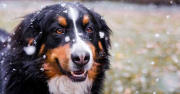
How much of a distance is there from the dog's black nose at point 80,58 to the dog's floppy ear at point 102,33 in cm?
66

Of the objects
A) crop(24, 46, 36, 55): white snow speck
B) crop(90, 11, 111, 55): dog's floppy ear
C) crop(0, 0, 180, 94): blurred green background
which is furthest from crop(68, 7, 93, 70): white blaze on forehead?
crop(0, 0, 180, 94): blurred green background

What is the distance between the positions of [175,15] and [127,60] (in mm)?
9022

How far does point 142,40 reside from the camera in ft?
36.0

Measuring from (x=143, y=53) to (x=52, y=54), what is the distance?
5.36 m

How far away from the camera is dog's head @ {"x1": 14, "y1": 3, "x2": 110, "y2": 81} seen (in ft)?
12.3

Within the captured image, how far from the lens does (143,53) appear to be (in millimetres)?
8914

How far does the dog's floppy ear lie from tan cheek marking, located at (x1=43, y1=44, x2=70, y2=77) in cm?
70

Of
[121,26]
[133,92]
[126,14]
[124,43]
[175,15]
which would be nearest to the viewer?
[133,92]

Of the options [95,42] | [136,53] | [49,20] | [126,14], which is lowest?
[126,14]

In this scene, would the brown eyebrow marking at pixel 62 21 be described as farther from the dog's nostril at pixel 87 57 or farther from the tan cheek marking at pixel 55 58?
the dog's nostril at pixel 87 57

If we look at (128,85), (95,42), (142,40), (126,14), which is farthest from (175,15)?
(95,42)

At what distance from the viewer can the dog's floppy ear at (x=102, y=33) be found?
14.4 ft

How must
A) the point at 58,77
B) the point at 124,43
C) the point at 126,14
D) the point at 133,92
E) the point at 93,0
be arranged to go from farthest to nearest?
the point at 93,0
the point at 126,14
the point at 124,43
the point at 133,92
the point at 58,77

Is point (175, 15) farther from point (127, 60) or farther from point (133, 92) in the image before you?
point (133, 92)
